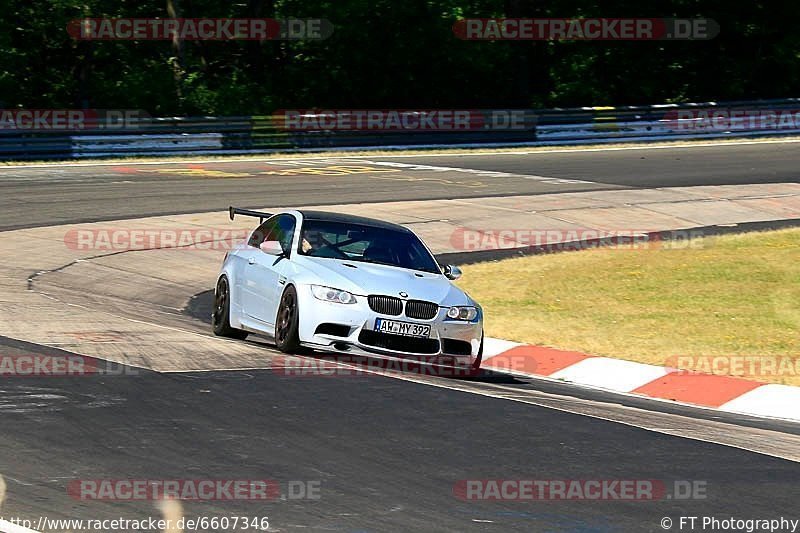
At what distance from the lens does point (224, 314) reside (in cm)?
1326

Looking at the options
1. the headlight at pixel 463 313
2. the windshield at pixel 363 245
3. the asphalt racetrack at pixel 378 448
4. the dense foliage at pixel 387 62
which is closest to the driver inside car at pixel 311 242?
the windshield at pixel 363 245

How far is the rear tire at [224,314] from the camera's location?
1321cm

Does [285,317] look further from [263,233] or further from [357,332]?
[263,233]

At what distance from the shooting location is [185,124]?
3172cm

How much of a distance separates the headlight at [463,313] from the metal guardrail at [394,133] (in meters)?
19.6

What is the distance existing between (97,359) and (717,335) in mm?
7020

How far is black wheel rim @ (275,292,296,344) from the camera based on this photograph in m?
11.8

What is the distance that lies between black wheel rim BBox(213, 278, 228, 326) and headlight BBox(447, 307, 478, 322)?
2.65m

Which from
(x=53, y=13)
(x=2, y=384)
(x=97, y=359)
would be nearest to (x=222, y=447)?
(x=2, y=384)

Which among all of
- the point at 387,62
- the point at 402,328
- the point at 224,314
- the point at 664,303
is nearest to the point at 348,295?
the point at 402,328

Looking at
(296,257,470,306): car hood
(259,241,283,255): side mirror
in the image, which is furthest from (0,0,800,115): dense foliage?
(296,257,470,306): car hood

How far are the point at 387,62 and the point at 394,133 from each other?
664 cm

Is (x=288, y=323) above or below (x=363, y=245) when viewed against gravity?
below

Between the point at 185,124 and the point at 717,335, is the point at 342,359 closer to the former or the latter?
the point at 717,335
